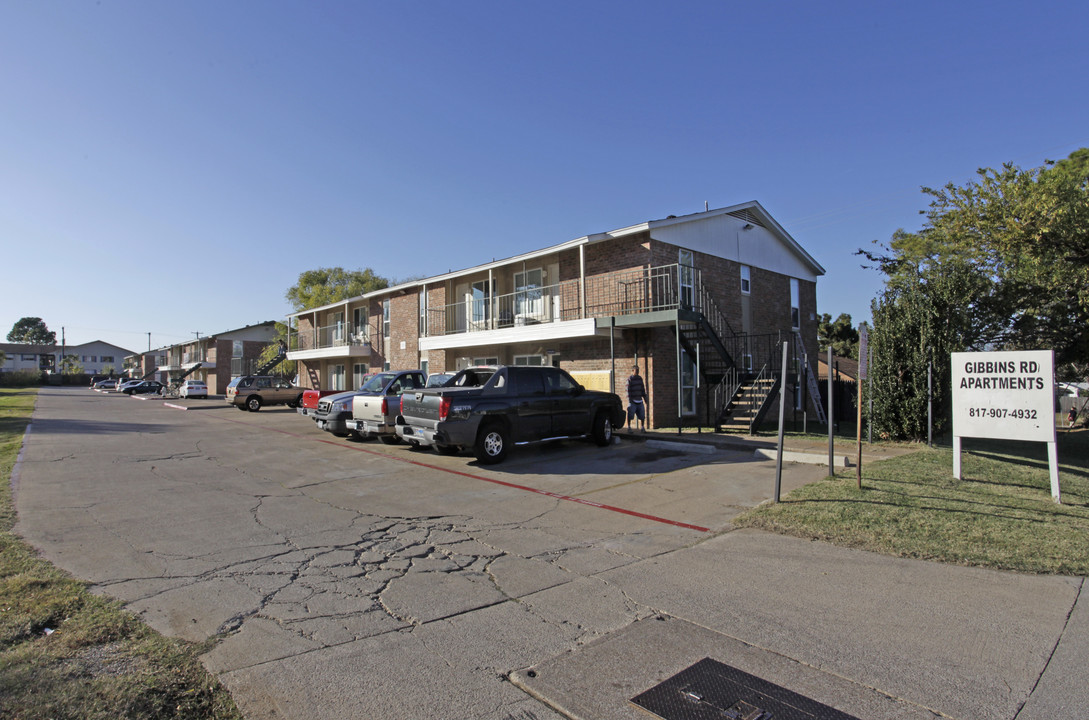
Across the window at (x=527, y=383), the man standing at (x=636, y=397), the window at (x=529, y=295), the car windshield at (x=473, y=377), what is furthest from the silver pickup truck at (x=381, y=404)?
the window at (x=529, y=295)

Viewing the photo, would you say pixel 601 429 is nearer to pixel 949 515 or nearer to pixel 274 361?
pixel 949 515

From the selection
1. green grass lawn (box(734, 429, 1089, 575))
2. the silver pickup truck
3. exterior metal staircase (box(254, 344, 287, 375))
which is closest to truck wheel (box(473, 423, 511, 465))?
the silver pickup truck

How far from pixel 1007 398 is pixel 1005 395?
0.05 metres

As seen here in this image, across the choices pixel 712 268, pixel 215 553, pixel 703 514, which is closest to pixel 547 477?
pixel 703 514

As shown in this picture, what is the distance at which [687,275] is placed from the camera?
18078mm

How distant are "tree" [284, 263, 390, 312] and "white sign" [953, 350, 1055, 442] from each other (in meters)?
45.1

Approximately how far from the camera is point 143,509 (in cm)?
742

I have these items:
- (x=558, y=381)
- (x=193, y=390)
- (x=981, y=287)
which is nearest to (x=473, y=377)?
(x=558, y=381)

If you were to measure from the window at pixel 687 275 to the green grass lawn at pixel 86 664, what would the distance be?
15391 mm

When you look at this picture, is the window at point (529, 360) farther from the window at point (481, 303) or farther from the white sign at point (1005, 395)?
the white sign at point (1005, 395)

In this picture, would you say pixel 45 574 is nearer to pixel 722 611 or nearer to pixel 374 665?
pixel 374 665

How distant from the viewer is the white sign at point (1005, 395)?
306 inches

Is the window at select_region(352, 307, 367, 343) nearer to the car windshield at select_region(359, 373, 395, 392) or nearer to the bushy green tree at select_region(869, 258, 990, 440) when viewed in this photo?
the car windshield at select_region(359, 373, 395, 392)

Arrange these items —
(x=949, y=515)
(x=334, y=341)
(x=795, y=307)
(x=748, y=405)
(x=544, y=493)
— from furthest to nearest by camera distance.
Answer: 1. (x=334, y=341)
2. (x=795, y=307)
3. (x=748, y=405)
4. (x=544, y=493)
5. (x=949, y=515)
